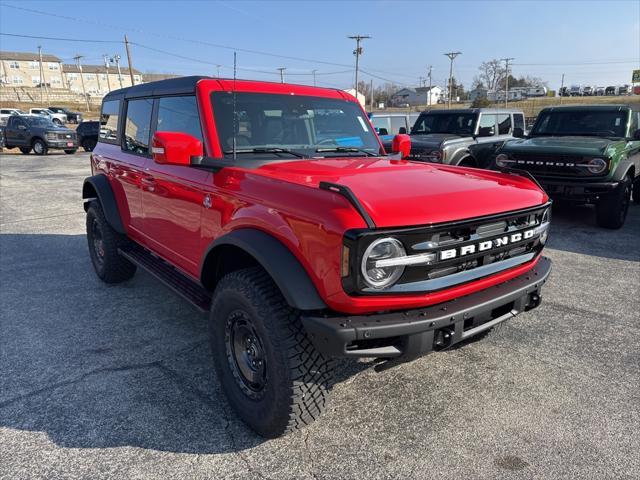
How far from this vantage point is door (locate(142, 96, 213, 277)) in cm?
319

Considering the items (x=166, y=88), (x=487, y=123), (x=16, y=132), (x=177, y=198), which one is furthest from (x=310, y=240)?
(x=16, y=132)

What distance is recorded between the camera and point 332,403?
2.92 m

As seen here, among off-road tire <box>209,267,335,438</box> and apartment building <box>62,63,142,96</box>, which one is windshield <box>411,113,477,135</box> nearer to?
off-road tire <box>209,267,335,438</box>

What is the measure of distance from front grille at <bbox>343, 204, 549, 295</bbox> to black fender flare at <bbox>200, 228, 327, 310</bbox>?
201 millimetres

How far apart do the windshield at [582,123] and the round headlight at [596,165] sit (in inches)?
61.9

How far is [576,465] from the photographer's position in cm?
237

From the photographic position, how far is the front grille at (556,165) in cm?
720

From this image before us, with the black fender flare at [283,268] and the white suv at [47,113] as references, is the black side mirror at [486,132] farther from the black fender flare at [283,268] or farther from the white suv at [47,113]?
the white suv at [47,113]

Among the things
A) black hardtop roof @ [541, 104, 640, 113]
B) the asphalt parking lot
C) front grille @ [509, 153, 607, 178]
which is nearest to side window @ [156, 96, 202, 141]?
the asphalt parking lot

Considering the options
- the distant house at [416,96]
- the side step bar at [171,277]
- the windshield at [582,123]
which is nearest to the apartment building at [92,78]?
the distant house at [416,96]

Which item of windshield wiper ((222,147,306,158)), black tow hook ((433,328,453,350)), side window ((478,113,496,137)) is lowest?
black tow hook ((433,328,453,350))

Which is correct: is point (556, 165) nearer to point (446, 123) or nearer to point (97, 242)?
point (446, 123)

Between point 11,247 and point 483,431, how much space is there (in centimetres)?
664

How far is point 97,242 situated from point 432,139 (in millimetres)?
6654
